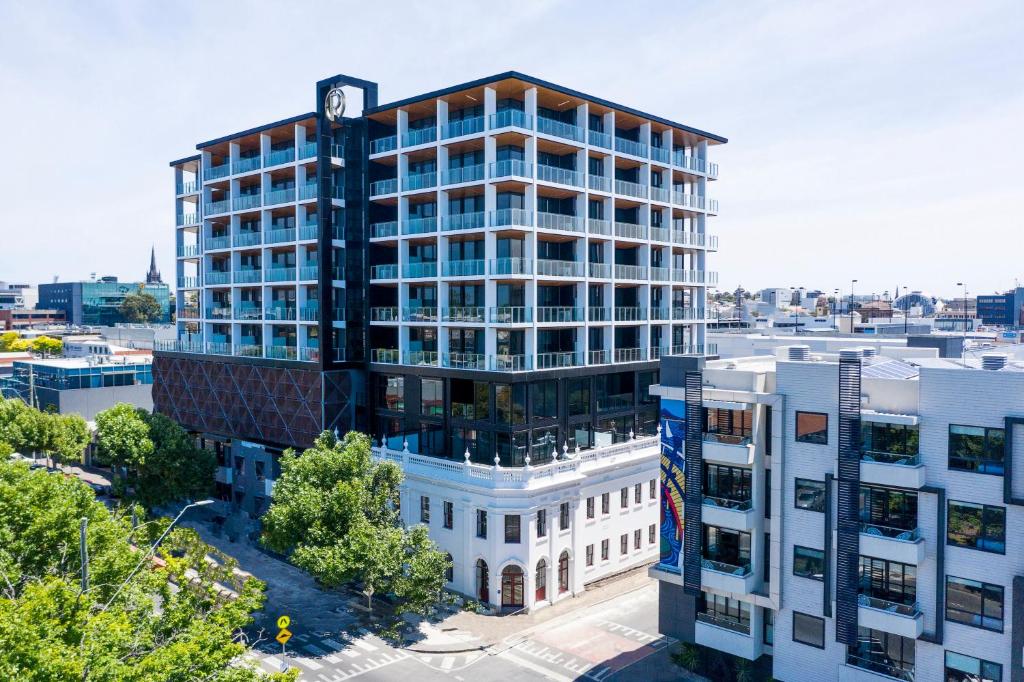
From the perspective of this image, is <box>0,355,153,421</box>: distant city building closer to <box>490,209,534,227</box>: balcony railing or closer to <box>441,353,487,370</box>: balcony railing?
<box>441,353,487,370</box>: balcony railing

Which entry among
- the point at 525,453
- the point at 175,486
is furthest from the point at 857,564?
the point at 175,486

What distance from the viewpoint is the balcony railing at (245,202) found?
232 ft

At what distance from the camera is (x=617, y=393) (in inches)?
2445

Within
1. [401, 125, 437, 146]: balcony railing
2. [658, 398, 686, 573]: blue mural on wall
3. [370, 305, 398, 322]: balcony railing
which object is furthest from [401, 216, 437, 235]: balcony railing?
[658, 398, 686, 573]: blue mural on wall

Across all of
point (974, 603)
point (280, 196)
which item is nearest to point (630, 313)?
point (280, 196)

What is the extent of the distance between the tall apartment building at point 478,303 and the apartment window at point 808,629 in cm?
1823

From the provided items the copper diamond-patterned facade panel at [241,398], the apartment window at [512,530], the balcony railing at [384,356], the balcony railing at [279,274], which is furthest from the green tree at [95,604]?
the balcony railing at [279,274]

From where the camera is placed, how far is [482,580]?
51469 mm

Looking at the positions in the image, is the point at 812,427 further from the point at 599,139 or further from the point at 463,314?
the point at 599,139

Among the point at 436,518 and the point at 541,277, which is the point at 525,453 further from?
the point at 541,277

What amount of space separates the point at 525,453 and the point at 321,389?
19.0 meters

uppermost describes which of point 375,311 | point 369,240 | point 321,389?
point 369,240

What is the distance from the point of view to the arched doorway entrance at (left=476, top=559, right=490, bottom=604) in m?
51.3

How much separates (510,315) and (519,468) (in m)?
10.9
